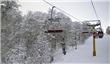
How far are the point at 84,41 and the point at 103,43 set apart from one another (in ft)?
3.97

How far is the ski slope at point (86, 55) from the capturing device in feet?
16.0

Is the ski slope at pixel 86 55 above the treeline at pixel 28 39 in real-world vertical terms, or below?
below

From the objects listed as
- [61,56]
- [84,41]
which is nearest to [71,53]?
[61,56]

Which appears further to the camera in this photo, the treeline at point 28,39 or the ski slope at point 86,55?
the ski slope at point 86,55

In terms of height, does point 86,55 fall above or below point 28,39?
below

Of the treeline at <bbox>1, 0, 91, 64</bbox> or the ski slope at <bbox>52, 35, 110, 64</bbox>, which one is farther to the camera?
the ski slope at <bbox>52, 35, 110, 64</bbox>

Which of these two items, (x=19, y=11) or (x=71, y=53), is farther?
(x=71, y=53)

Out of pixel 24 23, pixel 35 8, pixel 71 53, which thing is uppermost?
pixel 35 8

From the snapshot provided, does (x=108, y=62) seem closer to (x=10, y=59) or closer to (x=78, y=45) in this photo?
(x=10, y=59)

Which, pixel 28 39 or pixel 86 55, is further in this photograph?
pixel 86 55

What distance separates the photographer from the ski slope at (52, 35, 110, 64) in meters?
4.88

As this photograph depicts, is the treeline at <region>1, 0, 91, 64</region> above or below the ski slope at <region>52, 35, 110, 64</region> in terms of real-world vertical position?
above

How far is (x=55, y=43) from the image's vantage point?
5.54m

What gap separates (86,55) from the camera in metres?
5.99
